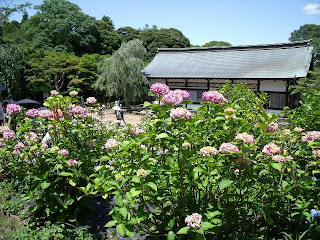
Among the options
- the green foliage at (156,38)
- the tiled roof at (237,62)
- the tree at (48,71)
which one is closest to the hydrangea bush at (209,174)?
the tiled roof at (237,62)

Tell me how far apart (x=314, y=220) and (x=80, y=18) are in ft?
116

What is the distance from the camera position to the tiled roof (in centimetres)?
1455

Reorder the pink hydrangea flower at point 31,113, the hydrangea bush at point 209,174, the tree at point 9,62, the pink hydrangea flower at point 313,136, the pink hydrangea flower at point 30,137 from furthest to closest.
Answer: the tree at point 9,62 < the pink hydrangea flower at point 31,113 < the pink hydrangea flower at point 30,137 < the pink hydrangea flower at point 313,136 < the hydrangea bush at point 209,174

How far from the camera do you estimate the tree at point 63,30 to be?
2882 centimetres

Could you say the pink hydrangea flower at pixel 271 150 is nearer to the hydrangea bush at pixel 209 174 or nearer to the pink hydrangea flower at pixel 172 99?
the hydrangea bush at pixel 209 174

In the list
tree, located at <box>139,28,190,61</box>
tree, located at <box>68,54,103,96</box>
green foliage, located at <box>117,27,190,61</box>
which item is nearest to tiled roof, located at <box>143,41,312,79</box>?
tree, located at <box>68,54,103,96</box>

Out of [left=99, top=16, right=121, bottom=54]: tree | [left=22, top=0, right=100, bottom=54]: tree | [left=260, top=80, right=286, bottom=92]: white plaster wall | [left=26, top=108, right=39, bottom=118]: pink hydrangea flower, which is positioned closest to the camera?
[left=26, top=108, right=39, bottom=118]: pink hydrangea flower

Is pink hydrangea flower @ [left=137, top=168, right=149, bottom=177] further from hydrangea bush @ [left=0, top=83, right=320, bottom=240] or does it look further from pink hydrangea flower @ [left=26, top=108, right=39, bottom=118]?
pink hydrangea flower @ [left=26, top=108, right=39, bottom=118]

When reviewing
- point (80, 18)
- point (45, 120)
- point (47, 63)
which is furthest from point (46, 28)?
point (45, 120)

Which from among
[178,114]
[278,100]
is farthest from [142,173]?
[278,100]

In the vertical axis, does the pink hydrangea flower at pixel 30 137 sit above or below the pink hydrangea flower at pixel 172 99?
below

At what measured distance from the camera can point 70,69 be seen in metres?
18.8

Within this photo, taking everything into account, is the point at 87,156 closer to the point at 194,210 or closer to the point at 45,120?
the point at 45,120

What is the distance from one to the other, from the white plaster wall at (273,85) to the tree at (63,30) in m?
22.4
